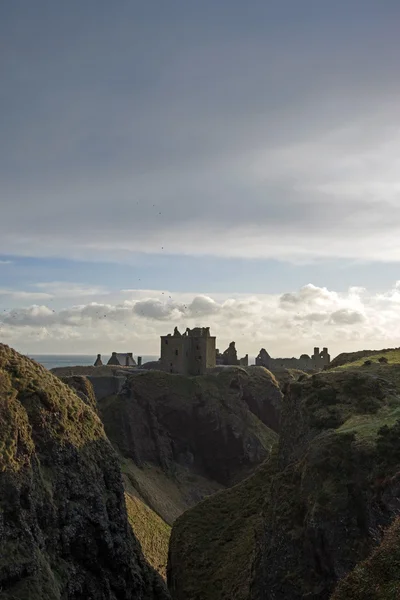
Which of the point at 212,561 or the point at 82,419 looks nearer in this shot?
the point at 82,419

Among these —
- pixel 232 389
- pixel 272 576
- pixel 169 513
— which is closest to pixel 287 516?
pixel 272 576

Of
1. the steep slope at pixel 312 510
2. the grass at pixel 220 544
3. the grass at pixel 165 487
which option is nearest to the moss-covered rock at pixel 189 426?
the grass at pixel 165 487

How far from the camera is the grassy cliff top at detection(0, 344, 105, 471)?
3631 cm

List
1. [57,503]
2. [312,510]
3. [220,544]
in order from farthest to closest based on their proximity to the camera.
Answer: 1. [220,544]
2. [57,503]
3. [312,510]

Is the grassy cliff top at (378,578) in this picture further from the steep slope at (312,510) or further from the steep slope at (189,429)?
the steep slope at (189,429)

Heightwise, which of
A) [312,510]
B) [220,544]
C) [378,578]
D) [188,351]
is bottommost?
[220,544]

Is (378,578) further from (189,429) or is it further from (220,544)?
(189,429)

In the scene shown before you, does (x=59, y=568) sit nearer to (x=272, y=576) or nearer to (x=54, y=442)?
(x=54, y=442)

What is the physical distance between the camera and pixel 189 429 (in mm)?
108438

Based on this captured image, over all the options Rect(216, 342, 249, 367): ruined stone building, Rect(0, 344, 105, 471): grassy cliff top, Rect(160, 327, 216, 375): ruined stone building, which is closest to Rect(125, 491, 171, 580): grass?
Rect(0, 344, 105, 471): grassy cliff top

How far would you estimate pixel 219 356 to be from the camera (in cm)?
15012

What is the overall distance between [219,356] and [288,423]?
98.1m

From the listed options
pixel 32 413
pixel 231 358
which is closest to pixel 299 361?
pixel 231 358

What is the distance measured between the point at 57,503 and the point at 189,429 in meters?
72.2
